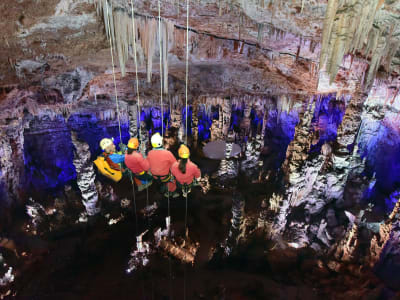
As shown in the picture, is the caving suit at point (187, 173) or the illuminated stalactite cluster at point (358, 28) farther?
the caving suit at point (187, 173)

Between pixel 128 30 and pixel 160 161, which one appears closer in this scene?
pixel 160 161

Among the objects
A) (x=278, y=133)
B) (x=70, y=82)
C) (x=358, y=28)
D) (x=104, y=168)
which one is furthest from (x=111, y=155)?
(x=278, y=133)

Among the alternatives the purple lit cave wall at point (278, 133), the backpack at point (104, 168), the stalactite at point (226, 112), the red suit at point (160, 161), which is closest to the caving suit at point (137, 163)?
the red suit at point (160, 161)

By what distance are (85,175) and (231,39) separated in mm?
5856

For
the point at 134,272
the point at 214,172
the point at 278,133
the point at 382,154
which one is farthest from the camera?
the point at 278,133

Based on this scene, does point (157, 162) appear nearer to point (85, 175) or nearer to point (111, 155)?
point (111, 155)

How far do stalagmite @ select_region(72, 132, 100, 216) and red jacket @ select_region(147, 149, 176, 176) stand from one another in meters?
4.02

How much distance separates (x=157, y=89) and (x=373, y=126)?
8202 millimetres

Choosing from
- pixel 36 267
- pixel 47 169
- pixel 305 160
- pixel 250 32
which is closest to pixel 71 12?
pixel 250 32

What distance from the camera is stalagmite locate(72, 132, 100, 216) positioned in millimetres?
7570

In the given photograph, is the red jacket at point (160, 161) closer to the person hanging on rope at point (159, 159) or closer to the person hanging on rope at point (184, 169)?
the person hanging on rope at point (159, 159)

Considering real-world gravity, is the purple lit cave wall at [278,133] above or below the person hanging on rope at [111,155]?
below

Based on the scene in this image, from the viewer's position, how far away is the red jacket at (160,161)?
445cm

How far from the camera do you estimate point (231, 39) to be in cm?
634
